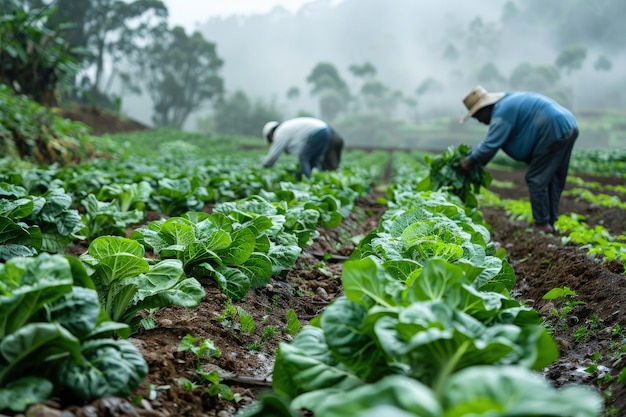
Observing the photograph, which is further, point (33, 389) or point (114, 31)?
point (114, 31)

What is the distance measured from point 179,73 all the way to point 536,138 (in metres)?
58.4

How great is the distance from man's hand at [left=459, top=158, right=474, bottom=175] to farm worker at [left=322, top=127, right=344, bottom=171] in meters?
4.45

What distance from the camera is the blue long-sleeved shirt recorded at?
6.15 m

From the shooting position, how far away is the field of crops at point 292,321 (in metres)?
1.55

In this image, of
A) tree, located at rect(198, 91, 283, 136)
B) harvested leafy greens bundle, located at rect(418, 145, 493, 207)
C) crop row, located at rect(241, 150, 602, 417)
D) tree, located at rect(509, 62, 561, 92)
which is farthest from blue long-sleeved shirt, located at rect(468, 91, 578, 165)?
tree, located at rect(509, 62, 561, 92)

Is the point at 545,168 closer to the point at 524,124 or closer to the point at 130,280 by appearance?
the point at 524,124

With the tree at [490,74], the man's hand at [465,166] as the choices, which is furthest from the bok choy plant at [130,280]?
the tree at [490,74]

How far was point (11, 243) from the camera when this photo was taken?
2961mm

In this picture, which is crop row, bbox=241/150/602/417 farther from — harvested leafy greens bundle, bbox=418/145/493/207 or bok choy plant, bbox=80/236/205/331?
harvested leafy greens bundle, bbox=418/145/493/207

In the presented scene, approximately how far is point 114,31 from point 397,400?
5550 cm

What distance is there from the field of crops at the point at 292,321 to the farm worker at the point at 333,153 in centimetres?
653

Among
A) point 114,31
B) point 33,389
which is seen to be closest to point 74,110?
point 114,31

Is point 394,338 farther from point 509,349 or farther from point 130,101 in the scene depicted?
point 130,101

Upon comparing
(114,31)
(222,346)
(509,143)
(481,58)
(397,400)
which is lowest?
(222,346)
